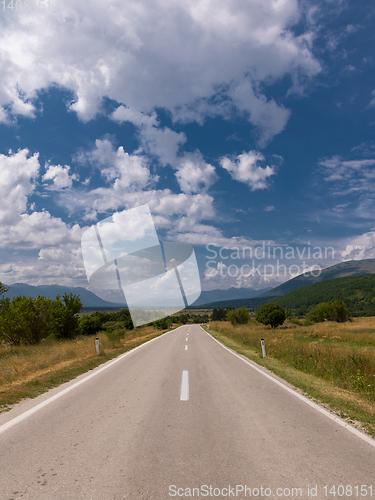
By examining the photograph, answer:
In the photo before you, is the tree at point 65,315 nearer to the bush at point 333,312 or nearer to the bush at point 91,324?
the bush at point 91,324

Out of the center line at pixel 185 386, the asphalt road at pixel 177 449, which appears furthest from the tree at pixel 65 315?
the asphalt road at pixel 177 449

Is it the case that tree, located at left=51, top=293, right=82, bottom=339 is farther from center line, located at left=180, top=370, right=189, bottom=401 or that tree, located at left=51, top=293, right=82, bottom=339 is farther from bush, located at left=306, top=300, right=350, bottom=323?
bush, located at left=306, top=300, right=350, bottom=323

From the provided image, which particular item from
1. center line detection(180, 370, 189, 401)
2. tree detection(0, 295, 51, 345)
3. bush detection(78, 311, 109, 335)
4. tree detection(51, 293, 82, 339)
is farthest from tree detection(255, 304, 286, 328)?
center line detection(180, 370, 189, 401)

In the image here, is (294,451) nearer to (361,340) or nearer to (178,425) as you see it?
(178,425)

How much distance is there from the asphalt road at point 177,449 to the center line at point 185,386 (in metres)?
0.09

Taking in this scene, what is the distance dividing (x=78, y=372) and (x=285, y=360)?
9.22 metres

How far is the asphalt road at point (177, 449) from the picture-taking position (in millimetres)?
2816

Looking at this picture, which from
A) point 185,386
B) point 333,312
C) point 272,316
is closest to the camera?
point 185,386

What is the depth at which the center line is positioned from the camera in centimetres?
624

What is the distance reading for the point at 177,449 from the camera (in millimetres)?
3666

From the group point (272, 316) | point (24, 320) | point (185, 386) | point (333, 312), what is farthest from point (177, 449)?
point (333, 312)

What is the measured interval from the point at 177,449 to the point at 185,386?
12.4ft

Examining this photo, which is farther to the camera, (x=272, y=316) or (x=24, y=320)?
(x=272, y=316)

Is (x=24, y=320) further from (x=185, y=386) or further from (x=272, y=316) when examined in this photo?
(x=272, y=316)
